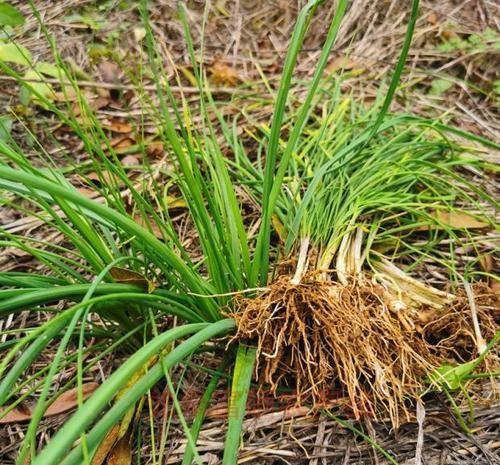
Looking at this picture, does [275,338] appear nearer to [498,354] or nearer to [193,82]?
[498,354]

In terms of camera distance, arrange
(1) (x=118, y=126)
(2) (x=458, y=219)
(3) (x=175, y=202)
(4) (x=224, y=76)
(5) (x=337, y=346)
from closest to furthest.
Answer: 1. (5) (x=337, y=346)
2. (2) (x=458, y=219)
3. (3) (x=175, y=202)
4. (1) (x=118, y=126)
5. (4) (x=224, y=76)

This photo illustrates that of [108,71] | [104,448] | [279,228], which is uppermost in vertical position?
[108,71]

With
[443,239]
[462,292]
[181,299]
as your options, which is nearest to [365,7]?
[443,239]

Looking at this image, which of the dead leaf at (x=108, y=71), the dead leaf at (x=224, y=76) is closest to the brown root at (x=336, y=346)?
the dead leaf at (x=224, y=76)

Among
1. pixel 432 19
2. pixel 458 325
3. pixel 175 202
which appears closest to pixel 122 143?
pixel 175 202

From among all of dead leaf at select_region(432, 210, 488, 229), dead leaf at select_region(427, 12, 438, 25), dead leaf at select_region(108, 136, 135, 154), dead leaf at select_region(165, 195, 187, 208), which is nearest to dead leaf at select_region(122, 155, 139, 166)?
dead leaf at select_region(108, 136, 135, 154)

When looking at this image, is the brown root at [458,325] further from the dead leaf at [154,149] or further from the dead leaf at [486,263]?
the dead leaf at [154,149]

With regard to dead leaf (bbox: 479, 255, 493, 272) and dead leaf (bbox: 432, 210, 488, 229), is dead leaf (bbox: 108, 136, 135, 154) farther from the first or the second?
dead leaf (bbox: 479, 255, 493, 272)

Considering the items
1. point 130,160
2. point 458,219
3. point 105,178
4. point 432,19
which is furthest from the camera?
point 432,19

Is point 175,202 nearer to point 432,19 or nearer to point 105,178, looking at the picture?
point 105,178
